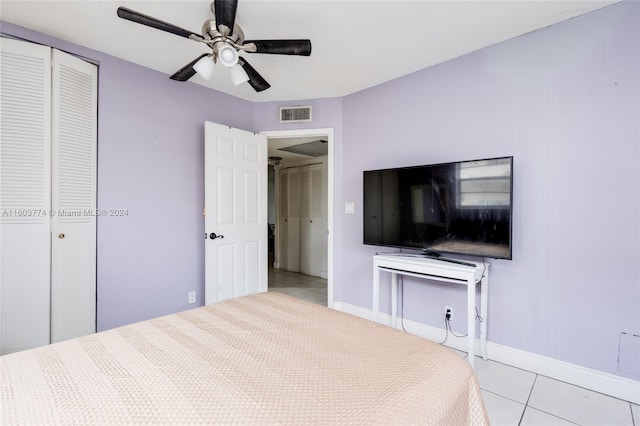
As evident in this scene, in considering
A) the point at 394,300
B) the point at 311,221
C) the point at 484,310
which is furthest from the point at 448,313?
the point at 311,221

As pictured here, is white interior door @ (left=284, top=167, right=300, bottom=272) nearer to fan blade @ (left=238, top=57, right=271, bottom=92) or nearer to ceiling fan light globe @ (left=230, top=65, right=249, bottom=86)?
fan blade @ (left=238, top=57, right=271, bottom=92)

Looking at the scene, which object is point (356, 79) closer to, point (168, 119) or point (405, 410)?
point (168, 119)

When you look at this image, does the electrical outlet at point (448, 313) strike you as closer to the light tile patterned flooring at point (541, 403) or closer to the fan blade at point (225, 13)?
the light tile patterned flooring at point (541, 403)

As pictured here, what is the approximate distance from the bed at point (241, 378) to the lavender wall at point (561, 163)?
1.44m

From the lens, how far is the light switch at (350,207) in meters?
3.32

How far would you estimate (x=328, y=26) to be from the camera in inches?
83.4

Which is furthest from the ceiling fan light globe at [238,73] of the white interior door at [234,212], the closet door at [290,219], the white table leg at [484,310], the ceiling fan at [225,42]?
the closet door at [290,219]

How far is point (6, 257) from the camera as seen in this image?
203 cm

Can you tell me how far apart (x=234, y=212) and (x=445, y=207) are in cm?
209

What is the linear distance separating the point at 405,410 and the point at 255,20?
2295mm

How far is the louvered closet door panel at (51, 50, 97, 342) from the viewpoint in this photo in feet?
7.30

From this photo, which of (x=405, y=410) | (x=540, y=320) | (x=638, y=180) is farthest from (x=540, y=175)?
(x=405, y=410)

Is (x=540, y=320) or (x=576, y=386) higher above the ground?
(x=540, y=320)

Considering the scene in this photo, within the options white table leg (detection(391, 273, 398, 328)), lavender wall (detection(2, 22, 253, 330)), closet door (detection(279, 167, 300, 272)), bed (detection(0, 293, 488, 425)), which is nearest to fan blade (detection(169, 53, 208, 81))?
lavender wall (detection(2, 22, 253, 330))
